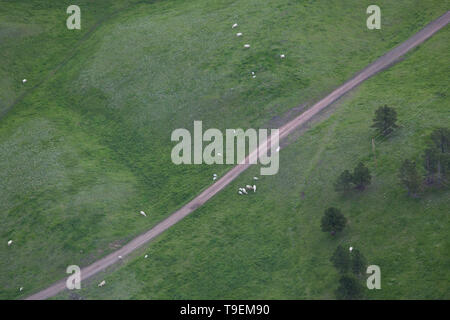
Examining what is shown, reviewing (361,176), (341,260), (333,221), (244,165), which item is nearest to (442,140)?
(361,176)

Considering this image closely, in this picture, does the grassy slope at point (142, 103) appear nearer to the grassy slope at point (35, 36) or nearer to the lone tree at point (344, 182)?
the grassy slope at point (35, 36)

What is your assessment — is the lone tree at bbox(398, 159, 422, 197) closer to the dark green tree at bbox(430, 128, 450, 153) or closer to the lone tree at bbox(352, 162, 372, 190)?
the lone tree at bbox(352, 162, 372, 190)

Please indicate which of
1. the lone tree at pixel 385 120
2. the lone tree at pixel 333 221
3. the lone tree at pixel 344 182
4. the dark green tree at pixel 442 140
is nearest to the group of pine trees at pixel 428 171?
the dark green tree at pixel 442 140

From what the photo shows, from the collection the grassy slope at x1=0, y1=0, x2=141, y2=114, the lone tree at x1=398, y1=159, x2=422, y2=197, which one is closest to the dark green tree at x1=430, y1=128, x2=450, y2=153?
the lone tree at x1=398, y1=159, x2=422, y2=197

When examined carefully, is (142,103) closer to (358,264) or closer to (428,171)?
(428,171)

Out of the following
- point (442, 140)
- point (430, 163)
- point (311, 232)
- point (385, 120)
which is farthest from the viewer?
point (385, 120)

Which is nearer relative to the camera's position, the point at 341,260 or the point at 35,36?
the point at 341,260
